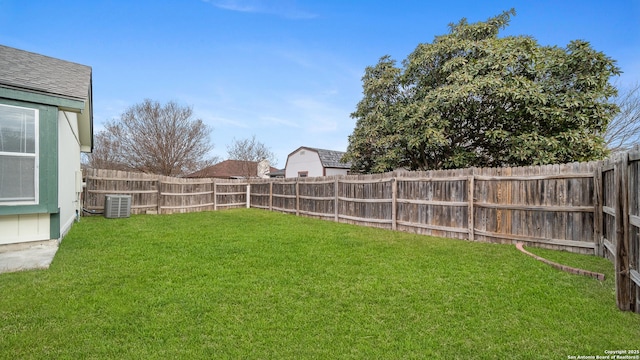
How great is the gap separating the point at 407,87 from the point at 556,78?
15.8 feet

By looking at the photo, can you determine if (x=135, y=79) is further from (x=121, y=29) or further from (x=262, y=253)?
(x=262, y=253)

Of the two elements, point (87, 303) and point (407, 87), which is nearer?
point (87, 303)

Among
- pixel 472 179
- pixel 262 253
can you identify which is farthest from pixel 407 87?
pixel 262 253

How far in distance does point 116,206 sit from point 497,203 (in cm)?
1159

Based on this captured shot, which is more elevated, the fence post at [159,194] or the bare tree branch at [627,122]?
the bare tree branch at [627,122]

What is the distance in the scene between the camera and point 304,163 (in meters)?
22.5

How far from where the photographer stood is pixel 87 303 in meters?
3.15

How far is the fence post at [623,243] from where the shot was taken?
3041mm

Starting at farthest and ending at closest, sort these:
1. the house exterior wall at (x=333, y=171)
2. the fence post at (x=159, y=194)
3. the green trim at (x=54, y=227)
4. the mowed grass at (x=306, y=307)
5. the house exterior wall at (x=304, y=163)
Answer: the house exterior wall at (x=304, y=163), the house exterior wall at (x=333, y=171), the fence post at (x=159, y=194), the green trim at (x=54, y=227), the mowed grass at (x=306, y=307)

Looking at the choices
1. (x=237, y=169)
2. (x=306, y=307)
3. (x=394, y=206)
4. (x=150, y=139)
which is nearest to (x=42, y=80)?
(x=306, y=307)

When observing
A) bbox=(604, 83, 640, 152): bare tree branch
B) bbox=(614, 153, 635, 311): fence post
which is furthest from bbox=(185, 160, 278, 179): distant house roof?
bbox=(614, 153, 635, 311): fence post

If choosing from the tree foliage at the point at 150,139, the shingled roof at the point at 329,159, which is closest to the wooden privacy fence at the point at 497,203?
the shingled roof at the point at 329,159

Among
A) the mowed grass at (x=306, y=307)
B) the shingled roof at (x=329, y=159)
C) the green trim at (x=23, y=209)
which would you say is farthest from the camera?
the shingled roof at (x=329, y=159)

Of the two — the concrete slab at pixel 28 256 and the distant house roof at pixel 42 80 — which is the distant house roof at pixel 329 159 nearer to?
the distant house roof at pixel 42 80
